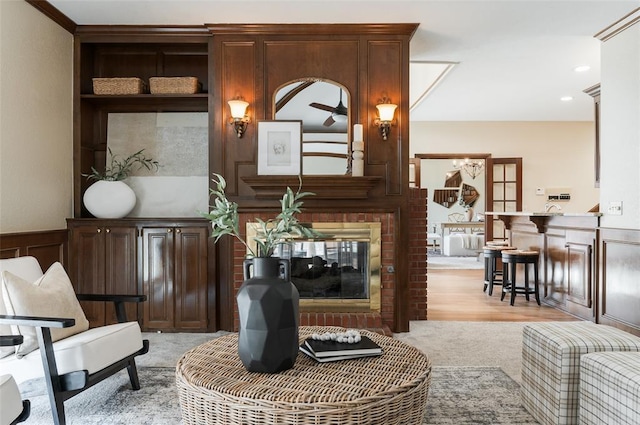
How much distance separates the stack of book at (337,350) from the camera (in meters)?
1.89

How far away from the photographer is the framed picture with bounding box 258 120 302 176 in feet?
13.1

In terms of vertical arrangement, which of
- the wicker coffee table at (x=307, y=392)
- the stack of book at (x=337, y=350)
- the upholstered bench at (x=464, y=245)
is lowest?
the upholstered bench at (x=464, y=245)

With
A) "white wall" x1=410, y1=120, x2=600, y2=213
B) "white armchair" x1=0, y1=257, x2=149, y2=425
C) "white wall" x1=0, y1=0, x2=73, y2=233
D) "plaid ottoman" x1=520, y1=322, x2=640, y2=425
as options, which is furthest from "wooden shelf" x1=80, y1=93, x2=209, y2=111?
"white wall" x1=410, y1=120, x2=600, y2=213

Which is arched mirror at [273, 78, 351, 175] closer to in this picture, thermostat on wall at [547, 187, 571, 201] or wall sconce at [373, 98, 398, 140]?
wall sconce at [373, 98, 398, 140]

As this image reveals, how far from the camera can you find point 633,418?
68.1 inches

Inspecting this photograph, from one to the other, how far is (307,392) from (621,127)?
390 centimetres

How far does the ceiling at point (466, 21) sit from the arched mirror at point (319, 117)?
0.11 meters

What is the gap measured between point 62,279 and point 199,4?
2399 millimetres

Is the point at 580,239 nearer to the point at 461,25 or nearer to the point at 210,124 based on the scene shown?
the point at 461,25

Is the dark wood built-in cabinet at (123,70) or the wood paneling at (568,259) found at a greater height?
the dark wood built-in cabinet at (123,70)

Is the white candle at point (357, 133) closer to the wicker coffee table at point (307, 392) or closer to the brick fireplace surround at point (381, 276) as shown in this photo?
the brick fireplace surround at point (381, 276)

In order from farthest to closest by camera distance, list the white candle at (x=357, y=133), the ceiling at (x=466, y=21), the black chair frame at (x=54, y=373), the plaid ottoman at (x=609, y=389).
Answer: the white candle at (x=357, y=133), the ceiling at (x=466, y=21), the black chair frame at (x=54, y=373), the plaid ottoman at (x=609, y=389)

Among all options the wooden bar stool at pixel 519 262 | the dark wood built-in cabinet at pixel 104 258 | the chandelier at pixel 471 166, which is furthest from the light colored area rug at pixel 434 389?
the chandelier at pixel 471 166

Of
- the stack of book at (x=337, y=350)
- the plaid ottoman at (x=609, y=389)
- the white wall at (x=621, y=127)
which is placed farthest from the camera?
the white wall at (x=621, y=127)
